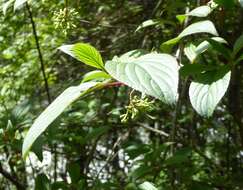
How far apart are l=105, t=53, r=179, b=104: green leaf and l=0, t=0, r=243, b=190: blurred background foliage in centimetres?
64

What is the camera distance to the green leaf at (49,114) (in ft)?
2.56

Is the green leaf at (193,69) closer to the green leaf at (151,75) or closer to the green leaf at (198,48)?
the green leaf at (198,48)

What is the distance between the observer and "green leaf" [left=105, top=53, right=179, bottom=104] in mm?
718

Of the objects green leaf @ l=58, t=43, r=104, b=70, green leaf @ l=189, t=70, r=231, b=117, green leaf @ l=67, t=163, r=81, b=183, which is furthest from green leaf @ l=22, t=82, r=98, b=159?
green leaf @ l=67, t=163, r=81, b=183

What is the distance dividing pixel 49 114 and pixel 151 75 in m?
0.18

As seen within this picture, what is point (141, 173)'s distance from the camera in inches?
56.8

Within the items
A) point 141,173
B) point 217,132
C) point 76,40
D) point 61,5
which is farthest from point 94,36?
point 141,173

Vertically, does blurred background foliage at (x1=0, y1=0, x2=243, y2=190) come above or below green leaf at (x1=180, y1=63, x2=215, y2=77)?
below

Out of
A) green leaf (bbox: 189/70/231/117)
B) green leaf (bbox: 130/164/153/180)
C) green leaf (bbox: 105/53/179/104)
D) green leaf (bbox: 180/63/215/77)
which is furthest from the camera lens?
green leaf (bbox: 130/164/153/180)

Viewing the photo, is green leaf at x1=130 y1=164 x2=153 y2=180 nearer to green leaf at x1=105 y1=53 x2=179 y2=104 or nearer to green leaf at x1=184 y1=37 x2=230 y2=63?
green leaf at x1=184 y1=37 x2=230 y2=63

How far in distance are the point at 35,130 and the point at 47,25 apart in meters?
1.87

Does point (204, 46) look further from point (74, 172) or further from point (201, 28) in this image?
point (74, 172)

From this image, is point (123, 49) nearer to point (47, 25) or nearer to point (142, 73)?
point (47, 25)

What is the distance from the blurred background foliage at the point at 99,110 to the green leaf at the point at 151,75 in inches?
25.2
